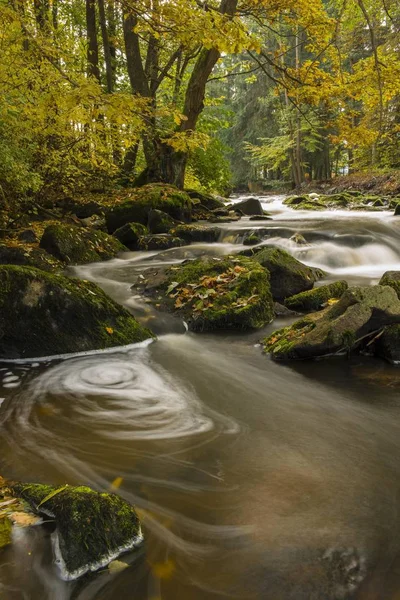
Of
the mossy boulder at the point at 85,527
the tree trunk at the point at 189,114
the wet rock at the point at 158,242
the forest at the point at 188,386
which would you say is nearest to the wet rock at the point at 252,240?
the forest at the point at 188,386

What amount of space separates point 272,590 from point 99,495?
85 cm

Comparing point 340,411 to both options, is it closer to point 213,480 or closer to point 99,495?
point 213,480

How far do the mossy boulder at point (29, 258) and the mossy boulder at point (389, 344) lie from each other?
17.5ft

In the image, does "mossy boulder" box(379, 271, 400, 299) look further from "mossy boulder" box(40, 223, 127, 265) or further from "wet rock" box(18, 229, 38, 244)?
"wet rock" box(18, 229, 38, 244)

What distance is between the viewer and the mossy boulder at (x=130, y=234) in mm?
10844

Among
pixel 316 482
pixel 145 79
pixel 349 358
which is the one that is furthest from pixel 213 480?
pixel 145 79

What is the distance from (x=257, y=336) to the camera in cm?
→ 548

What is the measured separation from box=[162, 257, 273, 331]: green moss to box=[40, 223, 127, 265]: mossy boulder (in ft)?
9.56

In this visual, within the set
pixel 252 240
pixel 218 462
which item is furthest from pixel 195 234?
pixel 218 462

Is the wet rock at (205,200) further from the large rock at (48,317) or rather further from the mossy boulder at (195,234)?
the large rock at (48,317)

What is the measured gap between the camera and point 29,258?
7391 millimetres

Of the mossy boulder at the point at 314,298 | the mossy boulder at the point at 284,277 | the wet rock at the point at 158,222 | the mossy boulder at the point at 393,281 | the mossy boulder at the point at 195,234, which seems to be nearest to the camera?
the mossy boulder at the point at 393,281

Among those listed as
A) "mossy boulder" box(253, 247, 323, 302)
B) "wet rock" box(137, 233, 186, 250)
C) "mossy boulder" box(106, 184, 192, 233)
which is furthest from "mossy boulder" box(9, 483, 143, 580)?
"mossy boulder" box(106, 184, 192, 233)

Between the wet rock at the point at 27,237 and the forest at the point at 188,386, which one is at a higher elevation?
the wet rock at the point at 27,237
